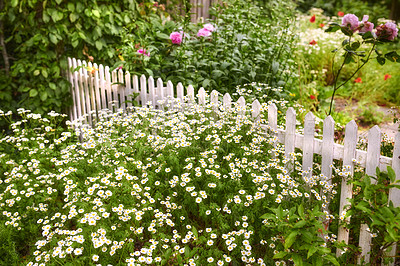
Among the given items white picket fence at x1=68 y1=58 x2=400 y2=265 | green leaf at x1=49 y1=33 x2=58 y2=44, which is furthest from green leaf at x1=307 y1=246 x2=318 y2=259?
green leaf at x1=49 y1=33 x2=58 y2=44

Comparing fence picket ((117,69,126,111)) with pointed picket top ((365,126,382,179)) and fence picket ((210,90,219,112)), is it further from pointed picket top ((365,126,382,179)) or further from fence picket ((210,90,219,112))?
pointed picket top ((365,126,382,179))

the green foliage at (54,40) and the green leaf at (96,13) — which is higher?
the green leaf at (96,13)

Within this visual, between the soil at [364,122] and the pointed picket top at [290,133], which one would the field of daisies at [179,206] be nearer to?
the pointed picket top at [290,133]

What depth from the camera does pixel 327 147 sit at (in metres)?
2.57

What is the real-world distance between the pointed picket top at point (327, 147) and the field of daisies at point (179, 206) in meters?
0.08

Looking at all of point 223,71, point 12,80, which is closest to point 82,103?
point 12,80

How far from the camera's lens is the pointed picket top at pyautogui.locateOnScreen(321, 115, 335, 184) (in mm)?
2529

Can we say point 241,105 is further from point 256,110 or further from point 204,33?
point 204,33

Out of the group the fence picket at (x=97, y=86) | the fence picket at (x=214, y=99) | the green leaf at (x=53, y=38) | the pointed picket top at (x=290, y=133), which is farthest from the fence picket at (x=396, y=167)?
the green leaf at (x=53, y=38)

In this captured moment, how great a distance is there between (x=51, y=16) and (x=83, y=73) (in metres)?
0.75

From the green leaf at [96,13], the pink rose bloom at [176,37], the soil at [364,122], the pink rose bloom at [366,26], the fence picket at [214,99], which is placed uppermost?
the pink rose bloom at [366,26]

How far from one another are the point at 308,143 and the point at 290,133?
165 millimetres

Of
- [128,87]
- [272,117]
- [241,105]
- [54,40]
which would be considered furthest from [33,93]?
[272,117]

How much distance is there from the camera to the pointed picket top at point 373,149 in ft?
7.61
